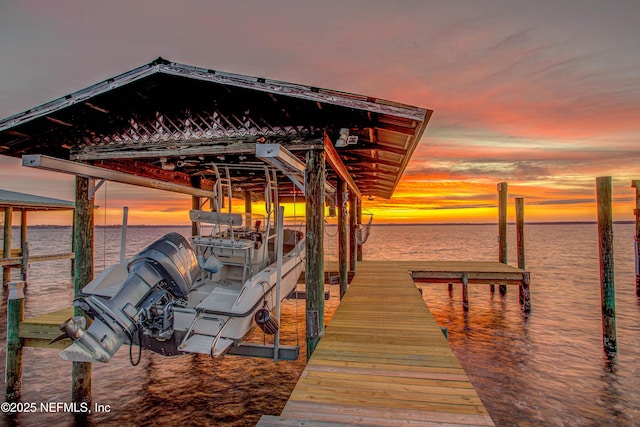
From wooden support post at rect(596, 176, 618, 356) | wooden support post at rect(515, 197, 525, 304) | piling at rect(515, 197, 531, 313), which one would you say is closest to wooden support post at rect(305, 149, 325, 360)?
wooden support post at rect(596, 176, 618, 356)

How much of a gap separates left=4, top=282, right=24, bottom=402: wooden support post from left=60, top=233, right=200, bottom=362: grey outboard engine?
2.61 metres

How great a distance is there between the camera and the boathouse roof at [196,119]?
5066mm

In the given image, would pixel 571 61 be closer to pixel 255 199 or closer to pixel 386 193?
pixel 386 193

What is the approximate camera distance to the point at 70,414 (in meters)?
6.14

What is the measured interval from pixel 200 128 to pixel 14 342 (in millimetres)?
5165

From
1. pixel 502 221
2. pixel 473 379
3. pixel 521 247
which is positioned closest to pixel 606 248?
pixel 473 379

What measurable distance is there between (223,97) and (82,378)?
5353 millimetres

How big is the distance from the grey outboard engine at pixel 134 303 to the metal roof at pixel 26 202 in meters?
13.4

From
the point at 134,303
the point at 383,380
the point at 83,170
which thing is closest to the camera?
the point at 383,380

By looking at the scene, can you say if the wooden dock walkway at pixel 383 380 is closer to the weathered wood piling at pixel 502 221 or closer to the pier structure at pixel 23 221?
the weathered wood piling at pixel 502 221

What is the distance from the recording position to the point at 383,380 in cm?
376

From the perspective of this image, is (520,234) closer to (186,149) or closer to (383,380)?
(383,380)

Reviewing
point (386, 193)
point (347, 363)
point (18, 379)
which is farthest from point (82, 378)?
point (386, 193)

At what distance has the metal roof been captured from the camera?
14.3 m
